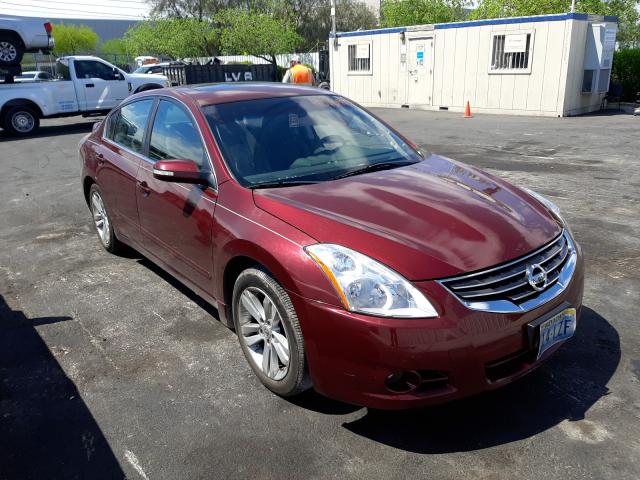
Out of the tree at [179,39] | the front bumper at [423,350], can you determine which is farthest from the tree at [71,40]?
the front bumper at [423,350]

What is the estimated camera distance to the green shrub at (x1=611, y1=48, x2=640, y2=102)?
1811 cm

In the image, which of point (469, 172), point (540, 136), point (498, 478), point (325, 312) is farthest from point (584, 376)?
point (540, 136)

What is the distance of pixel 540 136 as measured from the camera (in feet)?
40.6

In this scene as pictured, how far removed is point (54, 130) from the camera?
16.3m

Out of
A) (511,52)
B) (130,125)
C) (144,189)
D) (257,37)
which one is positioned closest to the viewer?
(144,189)

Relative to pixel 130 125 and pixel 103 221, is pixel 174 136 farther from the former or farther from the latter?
pixel 103 221

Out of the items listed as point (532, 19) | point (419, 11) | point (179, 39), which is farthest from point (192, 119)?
point (179, 39)

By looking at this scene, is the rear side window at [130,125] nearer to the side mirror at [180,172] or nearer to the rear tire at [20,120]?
the side mirror at [180,172]

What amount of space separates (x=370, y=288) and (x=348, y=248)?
23cm

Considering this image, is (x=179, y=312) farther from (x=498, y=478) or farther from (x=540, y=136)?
(x=540, y=136)

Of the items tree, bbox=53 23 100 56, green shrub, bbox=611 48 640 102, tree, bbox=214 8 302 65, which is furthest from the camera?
tree, bbox=53 23 100 56

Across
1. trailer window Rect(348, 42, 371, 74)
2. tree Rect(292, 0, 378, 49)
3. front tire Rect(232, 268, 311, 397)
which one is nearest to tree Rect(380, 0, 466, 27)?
tree Rect(292, 0, 378, 49)

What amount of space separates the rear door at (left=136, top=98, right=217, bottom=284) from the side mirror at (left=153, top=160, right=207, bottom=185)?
8cm

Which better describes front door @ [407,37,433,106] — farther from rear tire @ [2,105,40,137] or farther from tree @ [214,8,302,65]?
tree @ [214,8,302,65]
